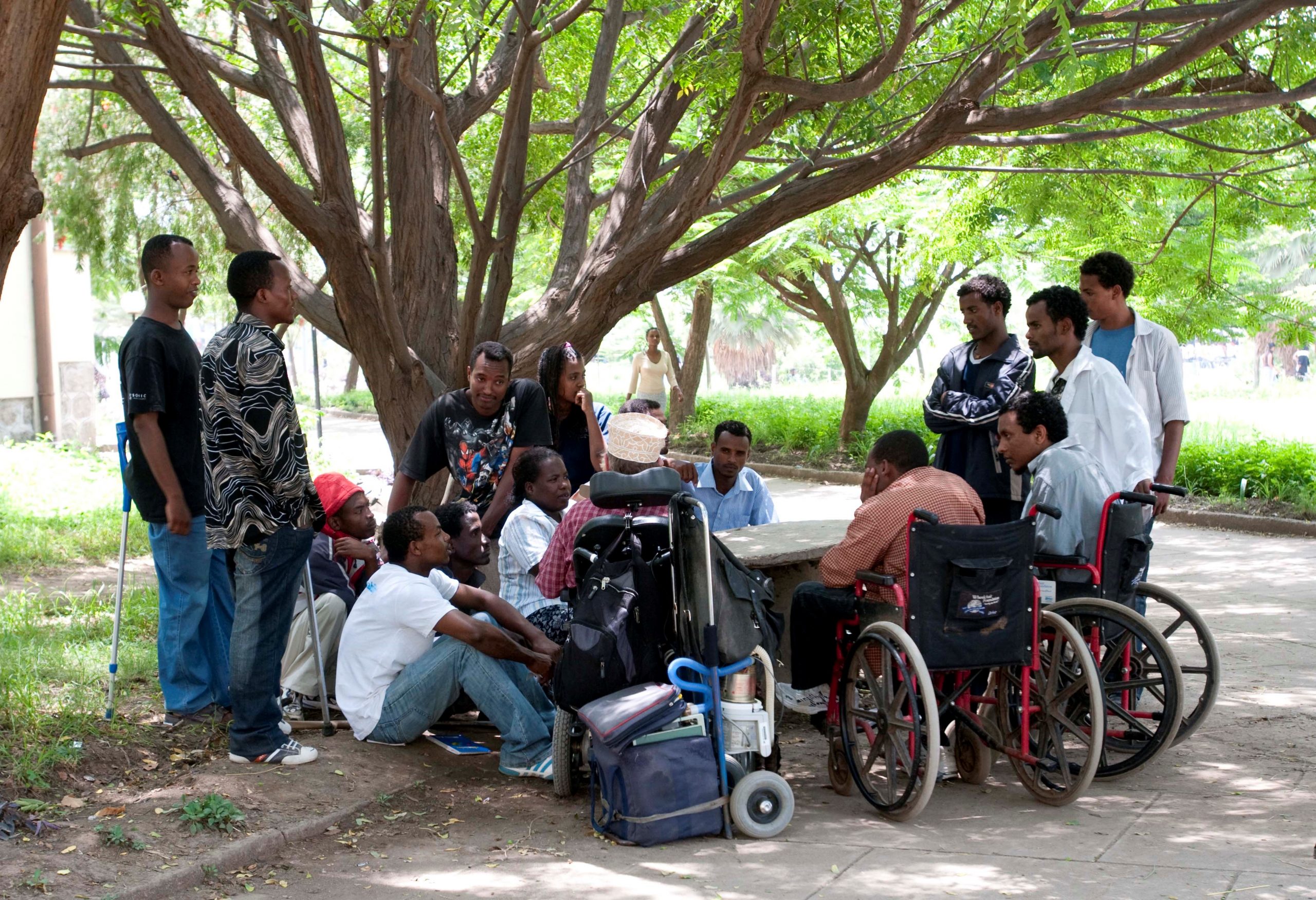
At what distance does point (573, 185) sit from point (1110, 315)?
4137 millimetres

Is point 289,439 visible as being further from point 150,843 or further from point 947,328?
point 947,328

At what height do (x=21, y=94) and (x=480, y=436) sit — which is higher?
(x=21, y=94)

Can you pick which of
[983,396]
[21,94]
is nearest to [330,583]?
[21,94]

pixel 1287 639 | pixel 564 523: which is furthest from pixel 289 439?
pixel 1287 639

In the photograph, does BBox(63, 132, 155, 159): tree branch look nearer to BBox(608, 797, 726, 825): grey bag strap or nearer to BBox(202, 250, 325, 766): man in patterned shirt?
BBox(202, 250, 325, 766): man in patterned shirt

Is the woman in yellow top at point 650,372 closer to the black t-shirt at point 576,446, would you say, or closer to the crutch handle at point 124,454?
the black t-shirt at point 576,446

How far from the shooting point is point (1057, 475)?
4.89 m

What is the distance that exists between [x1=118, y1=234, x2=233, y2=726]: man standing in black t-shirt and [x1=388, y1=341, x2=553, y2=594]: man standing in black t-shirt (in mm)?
1131

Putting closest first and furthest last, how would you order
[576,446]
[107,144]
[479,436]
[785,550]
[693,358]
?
1. [785,550]
2. [479,436]
3. [576,446]
4. [107,144]
5. [693,358]

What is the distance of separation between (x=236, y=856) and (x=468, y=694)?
1.18m

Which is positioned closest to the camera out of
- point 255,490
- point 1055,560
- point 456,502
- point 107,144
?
point 255,490

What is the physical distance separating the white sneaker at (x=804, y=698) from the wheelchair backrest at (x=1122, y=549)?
1.22 m

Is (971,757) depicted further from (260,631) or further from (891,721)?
(260,631)

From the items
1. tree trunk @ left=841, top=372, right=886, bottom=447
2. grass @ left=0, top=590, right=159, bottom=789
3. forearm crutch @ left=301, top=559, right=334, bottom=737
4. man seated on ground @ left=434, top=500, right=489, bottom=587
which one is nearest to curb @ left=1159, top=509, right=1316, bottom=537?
tree trunk @ left=841, top=372, right=886, bottom=447
